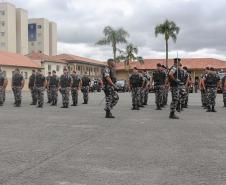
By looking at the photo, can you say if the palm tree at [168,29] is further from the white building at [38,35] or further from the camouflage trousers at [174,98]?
the white building at [38,35]

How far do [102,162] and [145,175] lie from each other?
3.30 feet

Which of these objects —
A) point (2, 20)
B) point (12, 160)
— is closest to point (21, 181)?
point (12, 160)

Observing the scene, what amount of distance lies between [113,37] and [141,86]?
5114 centimetres

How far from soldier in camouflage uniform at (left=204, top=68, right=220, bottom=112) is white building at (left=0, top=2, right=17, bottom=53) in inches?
3488

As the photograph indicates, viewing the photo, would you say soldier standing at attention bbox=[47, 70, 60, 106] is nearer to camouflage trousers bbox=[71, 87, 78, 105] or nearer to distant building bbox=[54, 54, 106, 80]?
camouflage trousers bbox=[71, 87, 78, 105]

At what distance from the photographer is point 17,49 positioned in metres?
106

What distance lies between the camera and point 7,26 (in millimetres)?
100438

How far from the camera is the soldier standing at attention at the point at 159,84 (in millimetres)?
17219

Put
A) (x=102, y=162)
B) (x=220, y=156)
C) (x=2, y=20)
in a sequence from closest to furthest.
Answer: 1. (x=102, y=162)
2. (x=220, y=156)
3. (x=2, y=20)

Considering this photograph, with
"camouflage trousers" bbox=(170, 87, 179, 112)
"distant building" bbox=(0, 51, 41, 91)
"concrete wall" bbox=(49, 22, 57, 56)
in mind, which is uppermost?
"concrete wall" bbox=(49, 22, 57, 56)

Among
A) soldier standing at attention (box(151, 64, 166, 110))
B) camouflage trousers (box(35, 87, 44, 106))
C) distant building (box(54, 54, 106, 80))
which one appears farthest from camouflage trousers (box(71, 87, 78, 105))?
distant building (box(54, 54, 106, 80))

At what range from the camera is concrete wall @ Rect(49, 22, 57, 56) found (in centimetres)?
12062

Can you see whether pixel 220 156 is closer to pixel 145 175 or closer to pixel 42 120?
pixel 145 175

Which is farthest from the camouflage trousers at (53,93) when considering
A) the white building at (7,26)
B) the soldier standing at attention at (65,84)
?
the white building at (7,26)
